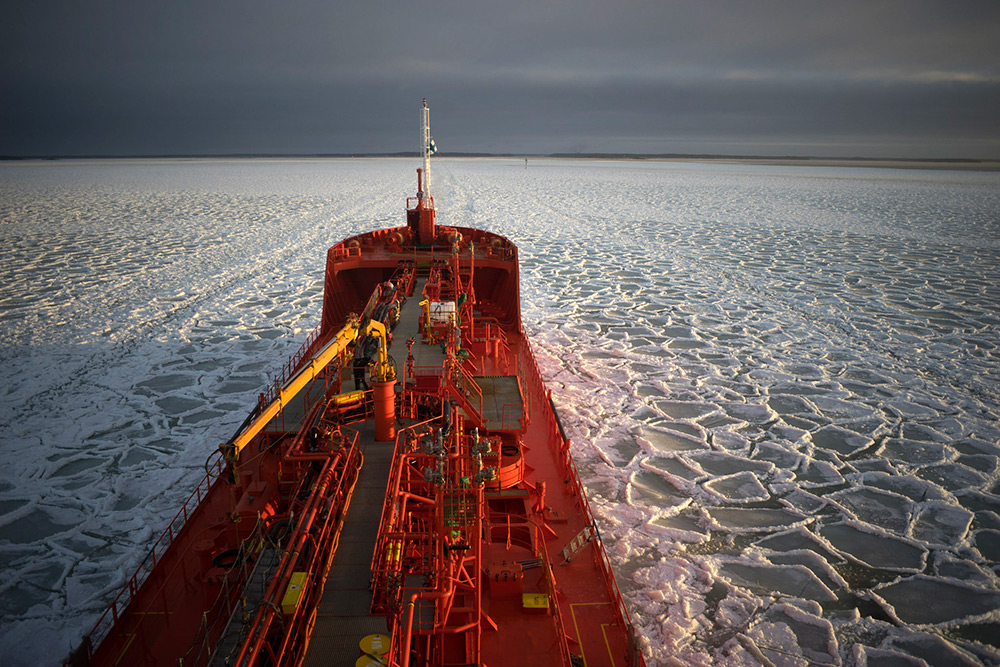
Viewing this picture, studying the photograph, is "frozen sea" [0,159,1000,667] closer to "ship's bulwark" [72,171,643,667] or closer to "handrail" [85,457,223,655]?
"handrail" [85,457,223,655]

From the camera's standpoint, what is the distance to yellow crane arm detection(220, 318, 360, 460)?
5559mm

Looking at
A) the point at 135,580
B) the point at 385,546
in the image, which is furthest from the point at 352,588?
the point at 135,580

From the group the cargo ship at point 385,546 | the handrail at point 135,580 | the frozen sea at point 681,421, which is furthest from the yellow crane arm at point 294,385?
the frozen sea at point 681,421

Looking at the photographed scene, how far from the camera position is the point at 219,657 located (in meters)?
4.30

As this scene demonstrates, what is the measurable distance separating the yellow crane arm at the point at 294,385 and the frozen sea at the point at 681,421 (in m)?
3.15

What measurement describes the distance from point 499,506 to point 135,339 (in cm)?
1278

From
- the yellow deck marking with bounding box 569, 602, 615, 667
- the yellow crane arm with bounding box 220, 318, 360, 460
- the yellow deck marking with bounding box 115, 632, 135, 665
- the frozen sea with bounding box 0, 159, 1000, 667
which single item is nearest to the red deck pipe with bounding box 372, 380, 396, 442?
the yellow crane arm with bounding box 220, 318, 360, 460

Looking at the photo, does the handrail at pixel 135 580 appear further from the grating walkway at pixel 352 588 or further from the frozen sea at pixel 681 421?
the grating walkway at pixel 352 588

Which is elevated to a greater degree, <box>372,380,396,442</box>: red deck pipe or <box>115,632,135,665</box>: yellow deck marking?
<box>372,380,396,442</box>: red deck pipe

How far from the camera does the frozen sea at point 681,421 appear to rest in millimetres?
6992

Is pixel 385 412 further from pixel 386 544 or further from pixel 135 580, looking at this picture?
pixel 135 580

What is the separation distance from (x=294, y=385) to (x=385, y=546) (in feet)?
8.12

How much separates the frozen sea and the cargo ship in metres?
1.23

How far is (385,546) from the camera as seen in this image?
17.0 feet
